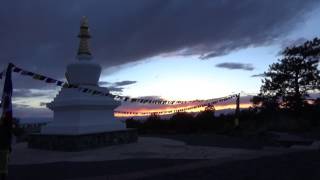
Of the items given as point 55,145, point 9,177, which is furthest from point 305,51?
point 9,177

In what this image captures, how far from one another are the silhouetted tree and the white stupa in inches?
673

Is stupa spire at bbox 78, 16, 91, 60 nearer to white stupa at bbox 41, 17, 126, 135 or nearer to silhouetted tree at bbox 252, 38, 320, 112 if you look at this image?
white stupa at bbox 41, 17, 126, 135

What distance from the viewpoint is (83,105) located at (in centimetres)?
2127

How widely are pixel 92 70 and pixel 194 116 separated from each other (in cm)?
1775

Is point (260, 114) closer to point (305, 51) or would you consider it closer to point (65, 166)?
point (305, 51)

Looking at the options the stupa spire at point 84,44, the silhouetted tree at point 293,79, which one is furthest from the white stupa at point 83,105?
the silhouetted tree at point 293,79

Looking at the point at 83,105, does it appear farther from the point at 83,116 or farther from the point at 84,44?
the point at 84,44

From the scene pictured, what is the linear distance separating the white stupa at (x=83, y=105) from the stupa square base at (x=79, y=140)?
1.16 feet

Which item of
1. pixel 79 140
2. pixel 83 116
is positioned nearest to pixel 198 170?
pixel 79 140

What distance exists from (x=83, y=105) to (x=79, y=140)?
2.09m

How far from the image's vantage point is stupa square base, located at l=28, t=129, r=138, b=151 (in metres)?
19.7

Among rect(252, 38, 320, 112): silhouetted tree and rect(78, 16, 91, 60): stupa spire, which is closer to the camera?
rect(78, 16, 91, 60): stupa spire

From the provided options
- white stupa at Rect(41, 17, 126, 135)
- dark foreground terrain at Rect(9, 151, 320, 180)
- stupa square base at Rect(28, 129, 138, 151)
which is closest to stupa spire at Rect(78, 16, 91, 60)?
white stupa at Rect(41, 17, 126, 135)

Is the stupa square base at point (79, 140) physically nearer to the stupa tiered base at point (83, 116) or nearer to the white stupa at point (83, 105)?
the stupa tiered base at point (83, 116)
